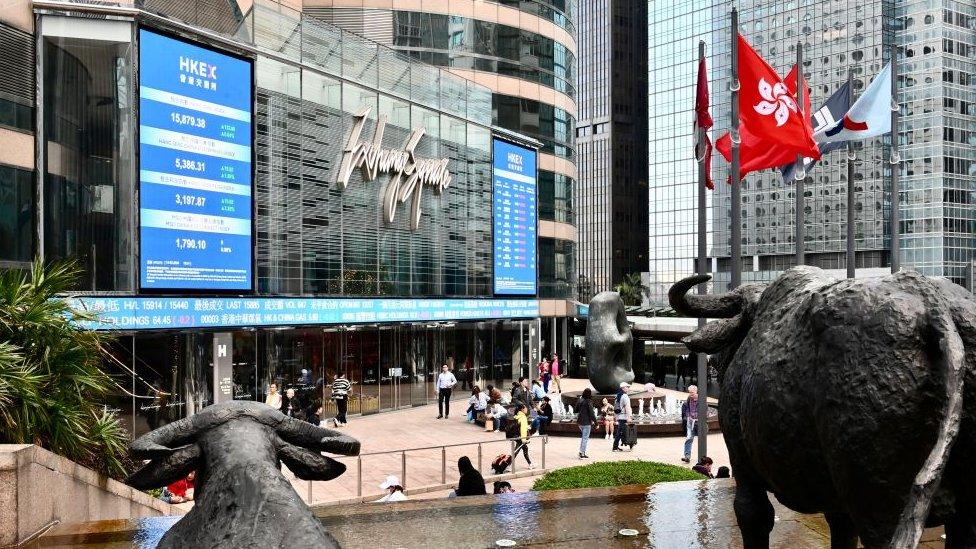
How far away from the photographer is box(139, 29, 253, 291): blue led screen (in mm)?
19578

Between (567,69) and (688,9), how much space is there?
59.4m

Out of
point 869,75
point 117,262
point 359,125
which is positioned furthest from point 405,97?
point 869,75

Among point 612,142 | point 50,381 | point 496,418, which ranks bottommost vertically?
point 496,418

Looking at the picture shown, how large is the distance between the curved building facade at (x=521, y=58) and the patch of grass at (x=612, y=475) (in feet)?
86.9

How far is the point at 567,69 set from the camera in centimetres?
4381

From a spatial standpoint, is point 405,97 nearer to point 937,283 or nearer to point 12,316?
point 12,316

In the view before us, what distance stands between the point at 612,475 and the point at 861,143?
5927 centimetres

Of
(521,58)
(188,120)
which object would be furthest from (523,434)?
(521,58)

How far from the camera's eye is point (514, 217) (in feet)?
117

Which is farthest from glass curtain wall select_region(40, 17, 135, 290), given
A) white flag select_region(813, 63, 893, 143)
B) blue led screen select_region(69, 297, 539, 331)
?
white flag select_region(813, 63, 893, 143)

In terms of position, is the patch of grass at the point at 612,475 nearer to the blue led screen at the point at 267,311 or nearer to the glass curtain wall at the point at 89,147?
the blue led screen at the point at 267,311

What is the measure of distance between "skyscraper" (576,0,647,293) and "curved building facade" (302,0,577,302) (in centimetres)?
7801

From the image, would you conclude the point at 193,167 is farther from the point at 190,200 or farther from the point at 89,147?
the point at 89,147

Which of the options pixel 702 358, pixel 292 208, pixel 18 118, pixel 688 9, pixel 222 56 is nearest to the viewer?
pixel 702 358
